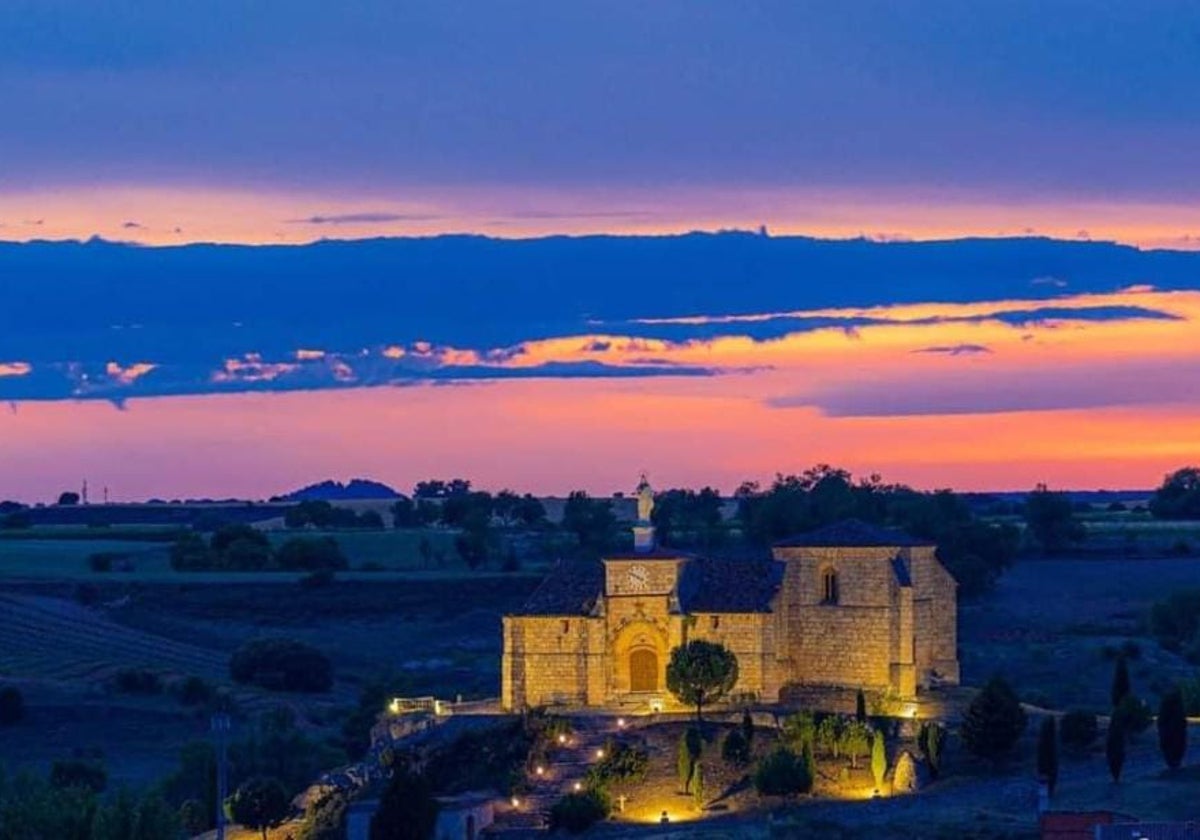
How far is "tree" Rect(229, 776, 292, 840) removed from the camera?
291 feet

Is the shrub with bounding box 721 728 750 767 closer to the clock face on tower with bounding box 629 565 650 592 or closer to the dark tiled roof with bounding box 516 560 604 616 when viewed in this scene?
the clock face on tower with bounding box 629 565 650 592

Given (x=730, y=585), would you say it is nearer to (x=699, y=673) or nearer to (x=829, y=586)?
(x=829, y=586)

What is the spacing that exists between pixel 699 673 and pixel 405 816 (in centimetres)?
1205

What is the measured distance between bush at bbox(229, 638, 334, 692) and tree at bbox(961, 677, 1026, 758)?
48717 millimetres

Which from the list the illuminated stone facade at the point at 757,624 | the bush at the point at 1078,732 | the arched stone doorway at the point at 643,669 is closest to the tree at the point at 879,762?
the bush at the point at 1078,732

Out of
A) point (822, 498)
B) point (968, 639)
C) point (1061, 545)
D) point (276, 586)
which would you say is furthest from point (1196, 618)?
point (276, 586)

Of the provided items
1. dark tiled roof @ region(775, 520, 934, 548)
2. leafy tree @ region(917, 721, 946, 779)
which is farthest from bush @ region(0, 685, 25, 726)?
leafy tree @ region(917, 721, 946, 779)

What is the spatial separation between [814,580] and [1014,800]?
14.1m

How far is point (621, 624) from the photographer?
92750mm

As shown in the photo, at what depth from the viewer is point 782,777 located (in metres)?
83.2

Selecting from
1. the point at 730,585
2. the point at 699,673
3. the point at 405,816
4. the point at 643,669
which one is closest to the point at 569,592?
the point at 643,669

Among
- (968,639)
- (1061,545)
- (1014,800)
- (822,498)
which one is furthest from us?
(1061,545)

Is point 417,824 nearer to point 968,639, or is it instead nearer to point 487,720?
point 487,720

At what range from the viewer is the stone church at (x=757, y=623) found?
91625 mm
